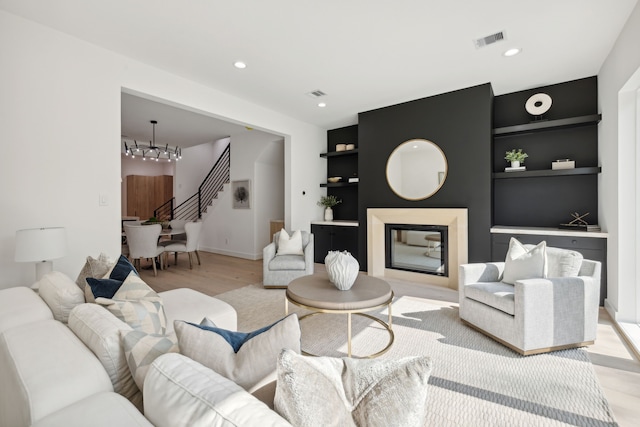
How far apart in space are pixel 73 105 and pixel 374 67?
3.09m

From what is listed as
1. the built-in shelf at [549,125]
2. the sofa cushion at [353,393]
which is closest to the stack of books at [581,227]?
the built-in shelf at [549,125]

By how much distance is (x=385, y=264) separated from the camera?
4961 millimetres

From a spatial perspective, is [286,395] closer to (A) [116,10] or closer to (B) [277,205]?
(A) [116,10]

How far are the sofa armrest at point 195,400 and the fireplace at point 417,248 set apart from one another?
4.16 m

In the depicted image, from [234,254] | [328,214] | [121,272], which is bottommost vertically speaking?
[234,254]

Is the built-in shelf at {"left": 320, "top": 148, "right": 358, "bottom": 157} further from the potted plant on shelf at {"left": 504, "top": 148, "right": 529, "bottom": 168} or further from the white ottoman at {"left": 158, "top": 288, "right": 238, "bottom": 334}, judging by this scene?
the white ottoman at {"left": 158, "top": 288, "right": 238, "bottom": 334}

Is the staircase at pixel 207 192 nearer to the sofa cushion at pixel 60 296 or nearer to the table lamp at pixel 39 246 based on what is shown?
the table lamp at pixel 39 246

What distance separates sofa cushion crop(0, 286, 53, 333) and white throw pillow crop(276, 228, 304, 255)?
3.02 meters

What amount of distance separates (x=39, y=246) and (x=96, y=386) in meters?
1.96

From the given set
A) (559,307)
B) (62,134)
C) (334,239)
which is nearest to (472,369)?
(559,307)

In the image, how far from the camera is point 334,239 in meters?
5.67

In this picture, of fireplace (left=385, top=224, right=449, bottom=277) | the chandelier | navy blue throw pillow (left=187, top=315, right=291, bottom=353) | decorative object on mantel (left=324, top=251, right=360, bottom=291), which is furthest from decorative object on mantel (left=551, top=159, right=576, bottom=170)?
the chandelier

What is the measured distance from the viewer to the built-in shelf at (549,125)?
11.7 ft

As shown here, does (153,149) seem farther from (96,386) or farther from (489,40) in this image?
(96,386)
